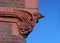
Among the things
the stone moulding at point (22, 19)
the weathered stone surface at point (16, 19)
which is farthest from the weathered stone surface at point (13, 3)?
the stone moulding at point (22, 19)

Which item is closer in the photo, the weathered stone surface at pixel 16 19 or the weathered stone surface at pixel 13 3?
the weathered stone surface at pixel 16 19

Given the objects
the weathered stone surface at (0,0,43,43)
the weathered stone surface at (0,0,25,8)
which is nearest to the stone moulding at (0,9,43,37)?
the weathered stone surface at (0,0,43,43)

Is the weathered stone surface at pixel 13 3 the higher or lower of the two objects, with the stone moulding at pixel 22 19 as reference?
higher

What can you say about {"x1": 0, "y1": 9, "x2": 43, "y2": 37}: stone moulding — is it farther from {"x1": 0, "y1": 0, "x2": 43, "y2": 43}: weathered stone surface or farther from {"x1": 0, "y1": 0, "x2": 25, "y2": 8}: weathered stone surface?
{"x1": 0, "y1": 0, "x2": 25, "y2": 8}: weathered stone surface

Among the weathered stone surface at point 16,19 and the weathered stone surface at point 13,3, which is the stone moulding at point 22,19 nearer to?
the weathered stone surface at point 16,19

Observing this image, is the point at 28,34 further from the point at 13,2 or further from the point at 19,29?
the point at 13,2

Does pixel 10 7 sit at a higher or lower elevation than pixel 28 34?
higher

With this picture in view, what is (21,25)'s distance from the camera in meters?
9.13

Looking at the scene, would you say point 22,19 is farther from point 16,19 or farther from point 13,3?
point 13,3

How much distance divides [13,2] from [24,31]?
0.73 m

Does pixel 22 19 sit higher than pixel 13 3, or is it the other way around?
pixel 13 3

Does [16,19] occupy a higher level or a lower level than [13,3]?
lower

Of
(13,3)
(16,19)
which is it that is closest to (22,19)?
(16,19)

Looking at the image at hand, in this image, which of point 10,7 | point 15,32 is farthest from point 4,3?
point 15,32
